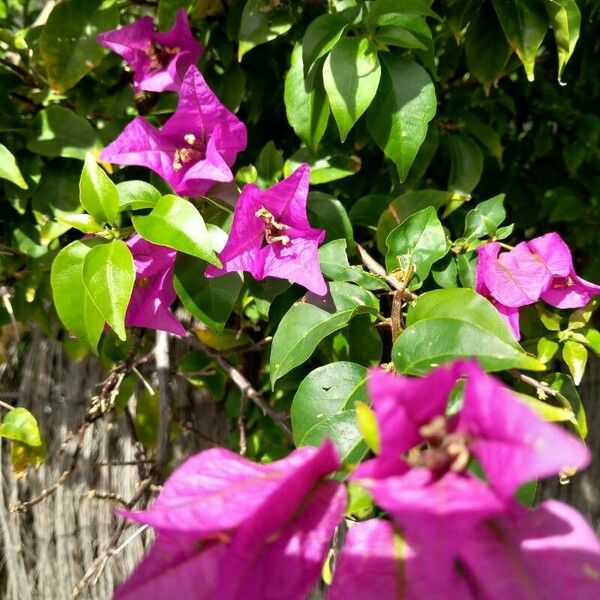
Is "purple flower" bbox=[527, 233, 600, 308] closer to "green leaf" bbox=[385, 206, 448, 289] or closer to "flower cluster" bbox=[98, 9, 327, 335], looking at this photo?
"green leaf" bbox=[385, 206, 448, 289]

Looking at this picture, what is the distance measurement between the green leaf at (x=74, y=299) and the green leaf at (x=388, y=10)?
344 millimetres

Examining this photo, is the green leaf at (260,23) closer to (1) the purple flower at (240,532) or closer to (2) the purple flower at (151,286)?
(2) the purple flower at (151,286)

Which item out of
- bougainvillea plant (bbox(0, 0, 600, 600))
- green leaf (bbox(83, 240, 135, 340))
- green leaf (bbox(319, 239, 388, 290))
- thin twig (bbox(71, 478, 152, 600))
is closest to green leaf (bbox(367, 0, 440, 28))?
Answer: bougainvillea plant (bbox(0, 0, 600, 600))

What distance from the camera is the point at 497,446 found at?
24 cm

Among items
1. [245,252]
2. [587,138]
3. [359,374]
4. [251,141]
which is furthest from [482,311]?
[587,138]

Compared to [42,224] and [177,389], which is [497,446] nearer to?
[42,224]

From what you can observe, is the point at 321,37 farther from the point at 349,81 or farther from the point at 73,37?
the point at 73,37

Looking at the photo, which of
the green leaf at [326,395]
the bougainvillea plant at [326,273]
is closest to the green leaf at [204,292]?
the bougainvillea plant at [326,273]

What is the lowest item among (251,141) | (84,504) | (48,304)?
(84,504)

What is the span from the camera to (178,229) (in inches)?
19.3

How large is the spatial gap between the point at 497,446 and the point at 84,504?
125 cm

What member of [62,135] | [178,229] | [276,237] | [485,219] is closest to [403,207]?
[485,219]

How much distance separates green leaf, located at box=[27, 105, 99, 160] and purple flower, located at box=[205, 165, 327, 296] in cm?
29

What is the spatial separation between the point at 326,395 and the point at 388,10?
371 millimetres
